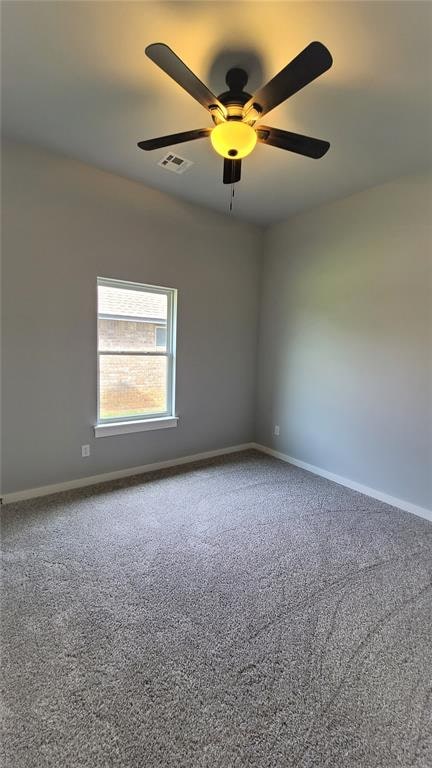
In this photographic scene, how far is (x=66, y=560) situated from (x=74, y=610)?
0.44 meters

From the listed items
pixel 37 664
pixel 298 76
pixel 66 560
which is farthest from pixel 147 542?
pixel 298 76

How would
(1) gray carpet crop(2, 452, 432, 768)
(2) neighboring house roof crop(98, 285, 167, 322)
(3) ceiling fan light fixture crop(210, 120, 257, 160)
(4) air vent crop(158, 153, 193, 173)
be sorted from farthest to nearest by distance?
(2) neighboring house roof crop(98, 285, 167, 322)
(4) air vent crop(158, 153, 193, 173)
(3) ceiling fan light fixture crop(210, 120, 257, 160)
(1) gray carpet crop(2, 452, 432, 768)

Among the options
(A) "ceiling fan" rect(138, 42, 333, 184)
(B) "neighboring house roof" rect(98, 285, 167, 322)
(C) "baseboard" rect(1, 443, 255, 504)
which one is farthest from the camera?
(B) "neighboring house roof" rect(98, 285, 167, 322)

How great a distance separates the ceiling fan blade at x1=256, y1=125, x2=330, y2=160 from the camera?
1776mm

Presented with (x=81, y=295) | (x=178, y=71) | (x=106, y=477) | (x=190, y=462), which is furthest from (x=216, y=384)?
(x=178, y=71)

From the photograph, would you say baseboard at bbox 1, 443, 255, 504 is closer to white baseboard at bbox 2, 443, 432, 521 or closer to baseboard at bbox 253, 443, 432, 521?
white baseboard at bbox 2, 443, 432, 521

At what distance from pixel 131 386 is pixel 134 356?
1.02 feet

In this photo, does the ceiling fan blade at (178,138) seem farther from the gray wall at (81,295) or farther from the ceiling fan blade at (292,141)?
the gray wall at (81,295)

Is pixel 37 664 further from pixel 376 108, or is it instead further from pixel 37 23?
pixel 376 108

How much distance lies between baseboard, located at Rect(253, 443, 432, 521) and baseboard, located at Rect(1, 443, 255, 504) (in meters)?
0.57

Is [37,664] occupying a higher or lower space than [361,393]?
lower

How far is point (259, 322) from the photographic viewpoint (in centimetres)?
429

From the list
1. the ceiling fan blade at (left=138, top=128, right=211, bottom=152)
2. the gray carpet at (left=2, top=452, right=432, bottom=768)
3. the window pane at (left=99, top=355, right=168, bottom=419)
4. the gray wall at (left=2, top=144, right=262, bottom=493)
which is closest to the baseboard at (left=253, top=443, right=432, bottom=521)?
the gray carpet at (left=2, top=452, right=432, bottom=768)

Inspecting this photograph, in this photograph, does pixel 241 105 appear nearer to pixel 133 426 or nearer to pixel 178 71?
pixel 178 71
